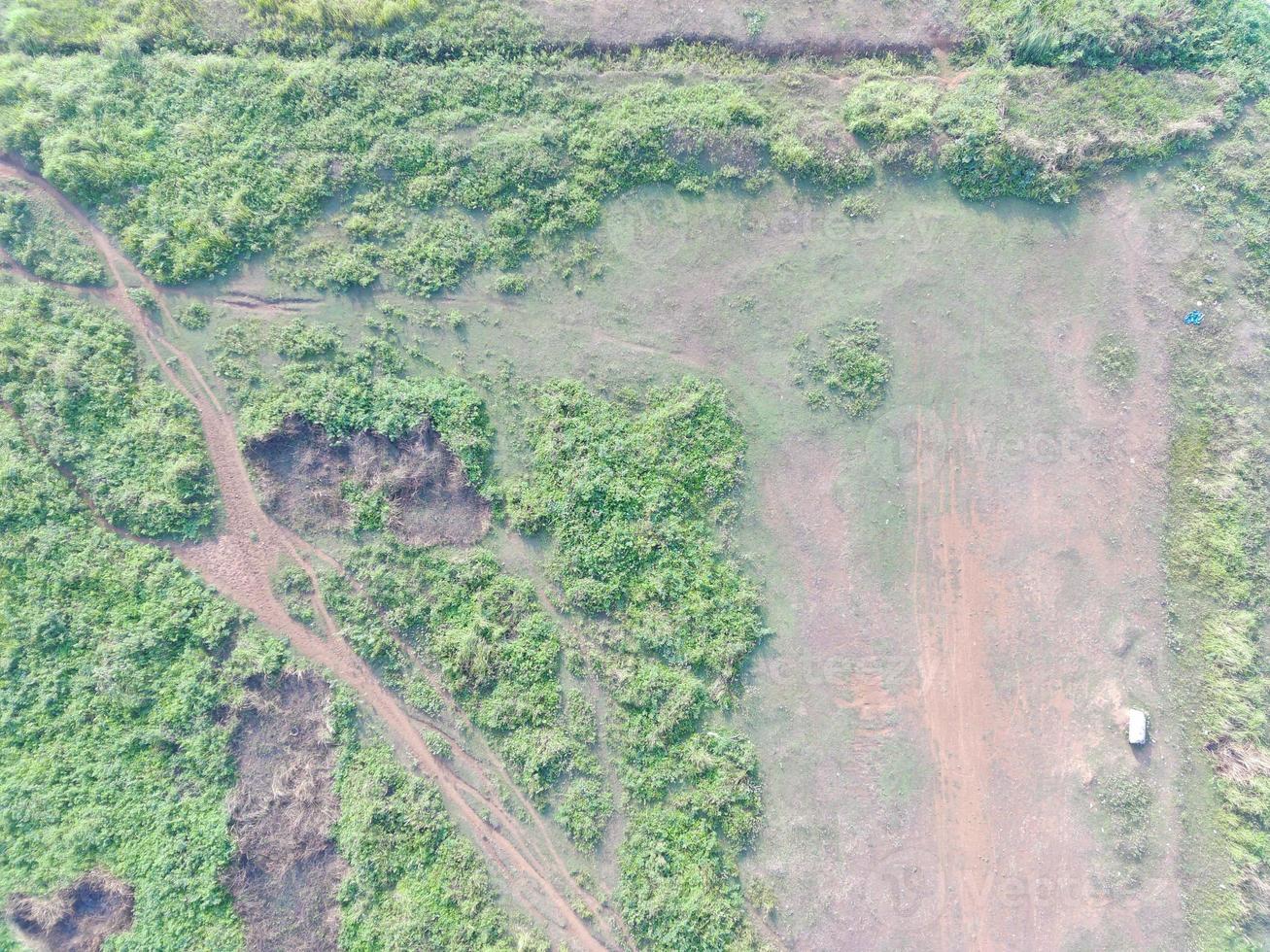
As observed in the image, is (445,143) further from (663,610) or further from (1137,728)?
(1137,728)

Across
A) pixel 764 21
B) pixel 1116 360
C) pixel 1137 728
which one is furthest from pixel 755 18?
pixel 1137 728

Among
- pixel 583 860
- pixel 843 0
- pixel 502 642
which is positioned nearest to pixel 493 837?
pixel 583 860

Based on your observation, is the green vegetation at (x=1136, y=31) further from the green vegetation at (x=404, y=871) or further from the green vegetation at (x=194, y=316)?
the green vegetation at (x=404, y=871)

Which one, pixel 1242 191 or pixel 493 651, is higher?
pixel 1242 191

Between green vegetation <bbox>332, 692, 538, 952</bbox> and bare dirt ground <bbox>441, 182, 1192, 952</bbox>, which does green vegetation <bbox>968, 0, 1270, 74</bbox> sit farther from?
green vegetation <bbox>332, 692, 538, 952</bbox>

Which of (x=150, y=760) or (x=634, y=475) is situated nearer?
(x=150, y=760)

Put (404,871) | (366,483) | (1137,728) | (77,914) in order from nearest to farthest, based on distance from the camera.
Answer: (77,914)
(404,871)
(1137,728)
(366,483)

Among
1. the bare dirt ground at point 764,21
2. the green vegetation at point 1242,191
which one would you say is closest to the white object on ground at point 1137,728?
the green vegetation at point 1242,191
